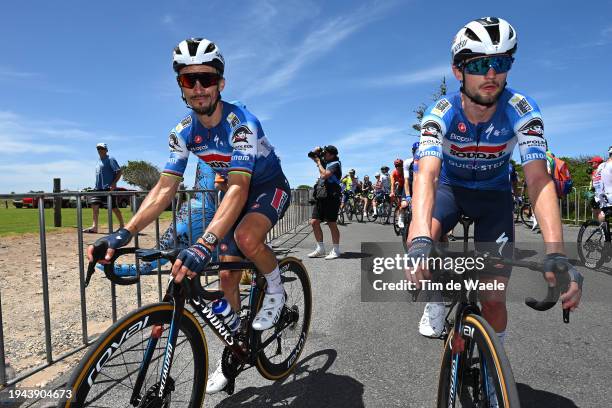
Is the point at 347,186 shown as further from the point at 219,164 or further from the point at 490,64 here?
the point at 490,64

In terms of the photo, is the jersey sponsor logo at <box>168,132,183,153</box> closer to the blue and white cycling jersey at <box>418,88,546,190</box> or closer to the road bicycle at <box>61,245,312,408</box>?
the road bicycle at <box>61,245,312,408</box>

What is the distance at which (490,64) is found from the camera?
221cm

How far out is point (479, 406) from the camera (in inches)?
72.5

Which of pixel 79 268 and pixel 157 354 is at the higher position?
pixel 79 268

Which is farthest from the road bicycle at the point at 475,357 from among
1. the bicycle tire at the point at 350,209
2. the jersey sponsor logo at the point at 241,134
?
the bicycle tire at the point at 350,209

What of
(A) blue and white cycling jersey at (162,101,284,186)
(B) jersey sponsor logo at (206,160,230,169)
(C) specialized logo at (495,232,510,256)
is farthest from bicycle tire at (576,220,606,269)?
(B) jersey sponsor logo at (206,160,230,169)

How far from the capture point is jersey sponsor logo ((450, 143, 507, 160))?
2525mm

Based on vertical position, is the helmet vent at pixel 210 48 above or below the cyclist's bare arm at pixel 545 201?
above

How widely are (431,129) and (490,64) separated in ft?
1.44

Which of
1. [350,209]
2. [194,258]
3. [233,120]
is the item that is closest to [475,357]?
[194,258]

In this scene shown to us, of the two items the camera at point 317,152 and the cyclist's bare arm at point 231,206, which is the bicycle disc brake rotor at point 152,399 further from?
the camera at point 317,152

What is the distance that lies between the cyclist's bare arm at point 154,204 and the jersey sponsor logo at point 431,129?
5.26 ft

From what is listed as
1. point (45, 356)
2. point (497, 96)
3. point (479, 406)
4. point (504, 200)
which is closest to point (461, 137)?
point (497, 96)

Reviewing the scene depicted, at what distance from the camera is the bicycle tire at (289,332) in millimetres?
2990
